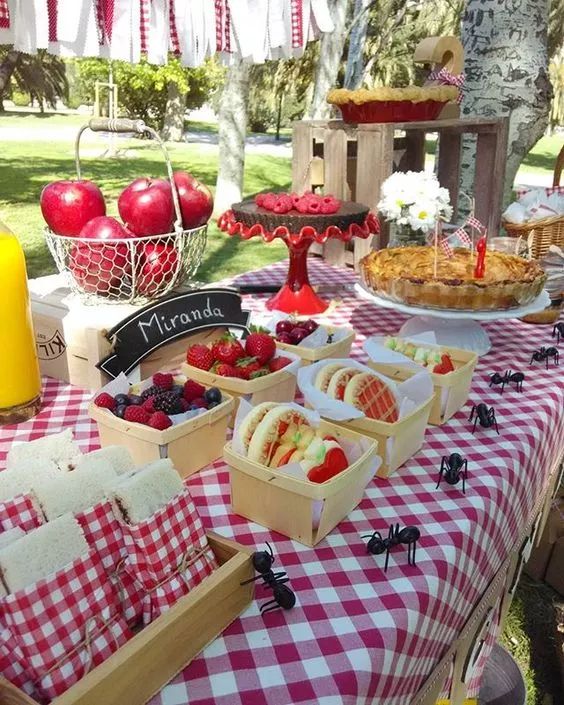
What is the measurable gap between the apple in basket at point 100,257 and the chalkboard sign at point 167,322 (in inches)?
4.2

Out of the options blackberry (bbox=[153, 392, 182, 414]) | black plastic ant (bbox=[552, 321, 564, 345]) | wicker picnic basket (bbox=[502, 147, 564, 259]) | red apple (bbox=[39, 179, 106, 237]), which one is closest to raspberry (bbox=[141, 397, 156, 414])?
blackberry (bbox=[153, 392, 182, 414])

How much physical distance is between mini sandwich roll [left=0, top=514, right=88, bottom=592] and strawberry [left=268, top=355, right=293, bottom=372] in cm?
55

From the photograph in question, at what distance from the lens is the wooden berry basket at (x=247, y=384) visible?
1039 millimetres

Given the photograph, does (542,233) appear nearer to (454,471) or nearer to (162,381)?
(454,471)

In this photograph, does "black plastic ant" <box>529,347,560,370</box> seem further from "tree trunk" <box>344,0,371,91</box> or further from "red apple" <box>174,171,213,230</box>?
"tree trunk" <box>344,0,371,91</box>

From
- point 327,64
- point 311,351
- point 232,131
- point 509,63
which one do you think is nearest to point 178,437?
point 311,351

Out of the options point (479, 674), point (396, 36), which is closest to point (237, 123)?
point (479, 674)

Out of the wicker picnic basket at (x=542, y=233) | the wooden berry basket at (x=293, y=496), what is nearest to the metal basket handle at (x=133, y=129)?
the wooden berry basket at (x=293, y=496)

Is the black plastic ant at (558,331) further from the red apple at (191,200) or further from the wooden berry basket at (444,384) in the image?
the red apple at (191,200)

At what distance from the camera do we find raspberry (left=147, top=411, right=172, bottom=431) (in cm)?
89

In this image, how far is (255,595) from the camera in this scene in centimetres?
74

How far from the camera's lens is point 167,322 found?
1196 mm

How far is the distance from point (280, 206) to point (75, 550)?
1.14m

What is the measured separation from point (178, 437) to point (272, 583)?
26cm
